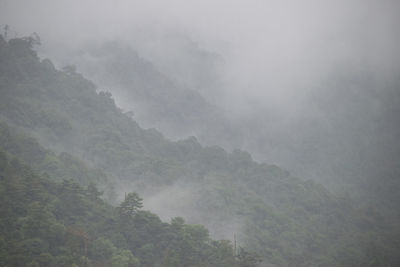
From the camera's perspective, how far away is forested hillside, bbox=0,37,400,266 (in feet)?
145

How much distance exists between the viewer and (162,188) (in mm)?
71062

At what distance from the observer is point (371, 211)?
251 ft

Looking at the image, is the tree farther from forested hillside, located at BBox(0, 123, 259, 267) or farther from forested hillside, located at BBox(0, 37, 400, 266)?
forested hillside, located at BBox(0, 37, 400, 266)

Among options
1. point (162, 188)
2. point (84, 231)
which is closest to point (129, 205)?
point (84, 231)

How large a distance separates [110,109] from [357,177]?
2289 inches

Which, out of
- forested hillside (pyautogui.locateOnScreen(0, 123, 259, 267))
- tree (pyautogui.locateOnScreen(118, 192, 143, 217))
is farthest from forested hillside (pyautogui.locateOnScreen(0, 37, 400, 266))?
tree (pyautogui.locateOnScreen(118, 192, 143, 217))

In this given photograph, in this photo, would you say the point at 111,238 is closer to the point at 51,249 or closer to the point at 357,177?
the point at 51,249

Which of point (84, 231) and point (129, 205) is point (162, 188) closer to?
point (129, 205)

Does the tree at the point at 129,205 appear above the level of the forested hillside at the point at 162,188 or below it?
below

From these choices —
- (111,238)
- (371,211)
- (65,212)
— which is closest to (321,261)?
(371,211)

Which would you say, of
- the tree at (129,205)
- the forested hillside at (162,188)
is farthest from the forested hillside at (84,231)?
the forested hillside at (162,188)

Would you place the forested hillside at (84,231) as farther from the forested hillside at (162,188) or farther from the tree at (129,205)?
the forested hillside at (162,188)

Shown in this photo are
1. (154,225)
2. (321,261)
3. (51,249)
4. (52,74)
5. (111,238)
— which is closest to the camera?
(51,249)

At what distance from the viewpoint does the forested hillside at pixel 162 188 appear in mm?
44312
